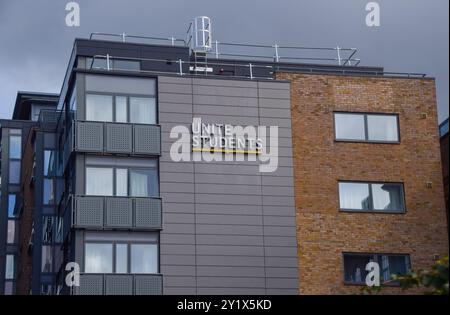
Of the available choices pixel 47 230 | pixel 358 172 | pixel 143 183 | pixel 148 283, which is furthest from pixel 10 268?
pixel 358 172

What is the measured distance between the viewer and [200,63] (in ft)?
134

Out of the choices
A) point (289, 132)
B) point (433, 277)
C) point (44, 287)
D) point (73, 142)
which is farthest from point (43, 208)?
point (433, 277)

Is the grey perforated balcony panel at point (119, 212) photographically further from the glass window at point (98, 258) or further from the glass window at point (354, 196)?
the glass window at point (354, 196)

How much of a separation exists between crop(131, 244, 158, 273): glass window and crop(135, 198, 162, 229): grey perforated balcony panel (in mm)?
729

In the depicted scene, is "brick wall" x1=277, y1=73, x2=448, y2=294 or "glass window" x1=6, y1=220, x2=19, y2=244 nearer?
"brick wall" x1=277, y1=73, x2=448, y2=294

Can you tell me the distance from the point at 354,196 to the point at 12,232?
22887 mm

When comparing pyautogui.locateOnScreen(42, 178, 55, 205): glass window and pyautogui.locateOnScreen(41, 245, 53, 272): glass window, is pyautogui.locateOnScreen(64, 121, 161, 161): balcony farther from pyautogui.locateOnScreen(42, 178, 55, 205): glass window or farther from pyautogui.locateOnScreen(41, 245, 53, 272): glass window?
pyautogui.locateOnScreen(41, 245, 53, 272): glass window

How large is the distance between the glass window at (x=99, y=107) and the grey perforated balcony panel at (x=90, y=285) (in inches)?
224

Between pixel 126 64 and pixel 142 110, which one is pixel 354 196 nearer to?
pixel 142 110

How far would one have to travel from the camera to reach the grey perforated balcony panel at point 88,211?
35.7 meters

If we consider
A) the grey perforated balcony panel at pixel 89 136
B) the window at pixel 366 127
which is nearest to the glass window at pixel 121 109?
the grey perforated balcony panel at pixel 89 136

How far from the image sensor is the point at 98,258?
117 ft

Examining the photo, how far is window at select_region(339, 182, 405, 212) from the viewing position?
38.2m

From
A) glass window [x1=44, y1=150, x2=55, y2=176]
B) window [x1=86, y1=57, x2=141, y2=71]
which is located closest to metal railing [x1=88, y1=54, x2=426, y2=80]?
window [x1=86, y1=57, x2=141, y2=71]
